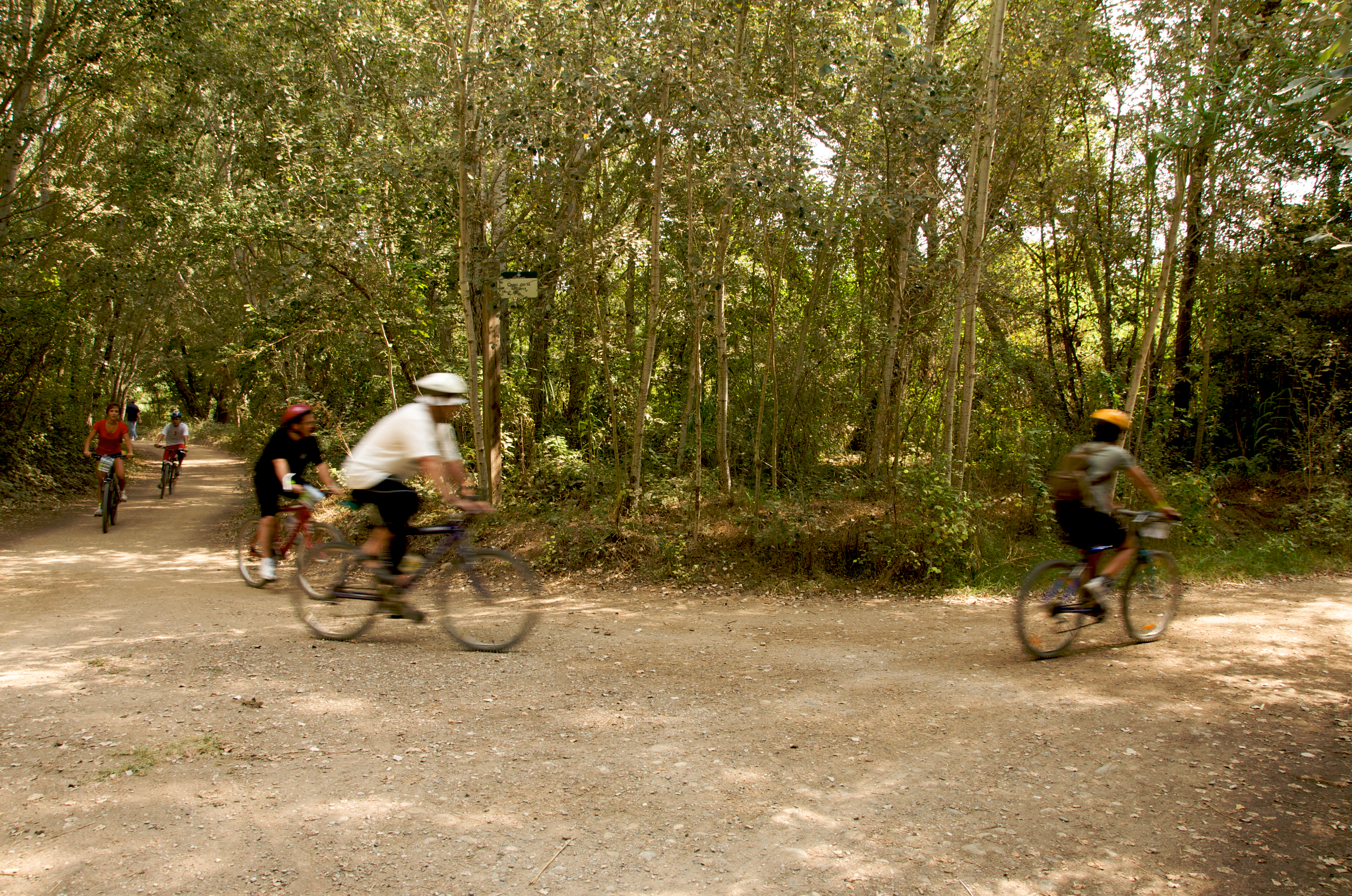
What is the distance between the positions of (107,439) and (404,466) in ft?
29.3

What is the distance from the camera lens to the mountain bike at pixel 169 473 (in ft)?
55.0

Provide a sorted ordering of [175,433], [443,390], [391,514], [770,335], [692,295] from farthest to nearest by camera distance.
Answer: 1. [175,433]
2. [770,335]
3. [692,295]
4. [391,514]
5. [443,390]

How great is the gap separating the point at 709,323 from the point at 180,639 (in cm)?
1023

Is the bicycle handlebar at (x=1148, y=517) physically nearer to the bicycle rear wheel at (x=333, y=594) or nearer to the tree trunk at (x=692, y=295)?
the tree trunk at (x=692, y=295)

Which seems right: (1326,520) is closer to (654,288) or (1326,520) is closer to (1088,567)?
(1088,567)

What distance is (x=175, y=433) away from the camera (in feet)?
54.1

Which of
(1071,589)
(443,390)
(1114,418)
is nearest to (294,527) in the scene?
(443,390)

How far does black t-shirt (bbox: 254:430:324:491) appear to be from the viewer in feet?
25.0

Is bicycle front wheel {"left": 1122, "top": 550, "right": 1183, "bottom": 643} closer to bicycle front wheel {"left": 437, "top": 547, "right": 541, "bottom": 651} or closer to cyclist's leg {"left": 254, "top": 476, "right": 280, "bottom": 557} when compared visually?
bicycle front wheel {"left": 437, "top": 547, "right": 541, "bottom": 651}

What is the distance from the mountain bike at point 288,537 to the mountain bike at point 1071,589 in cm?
564

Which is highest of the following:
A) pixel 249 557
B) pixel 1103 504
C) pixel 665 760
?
pixel 1103 504

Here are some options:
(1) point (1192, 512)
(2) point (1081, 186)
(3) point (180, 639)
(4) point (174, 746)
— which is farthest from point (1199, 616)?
(3) point (180, 639)

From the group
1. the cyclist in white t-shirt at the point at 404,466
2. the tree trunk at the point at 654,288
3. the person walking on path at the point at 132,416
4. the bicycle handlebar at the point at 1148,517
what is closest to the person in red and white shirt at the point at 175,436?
the person walking on path at the point at 132,416

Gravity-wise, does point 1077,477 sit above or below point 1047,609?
above
